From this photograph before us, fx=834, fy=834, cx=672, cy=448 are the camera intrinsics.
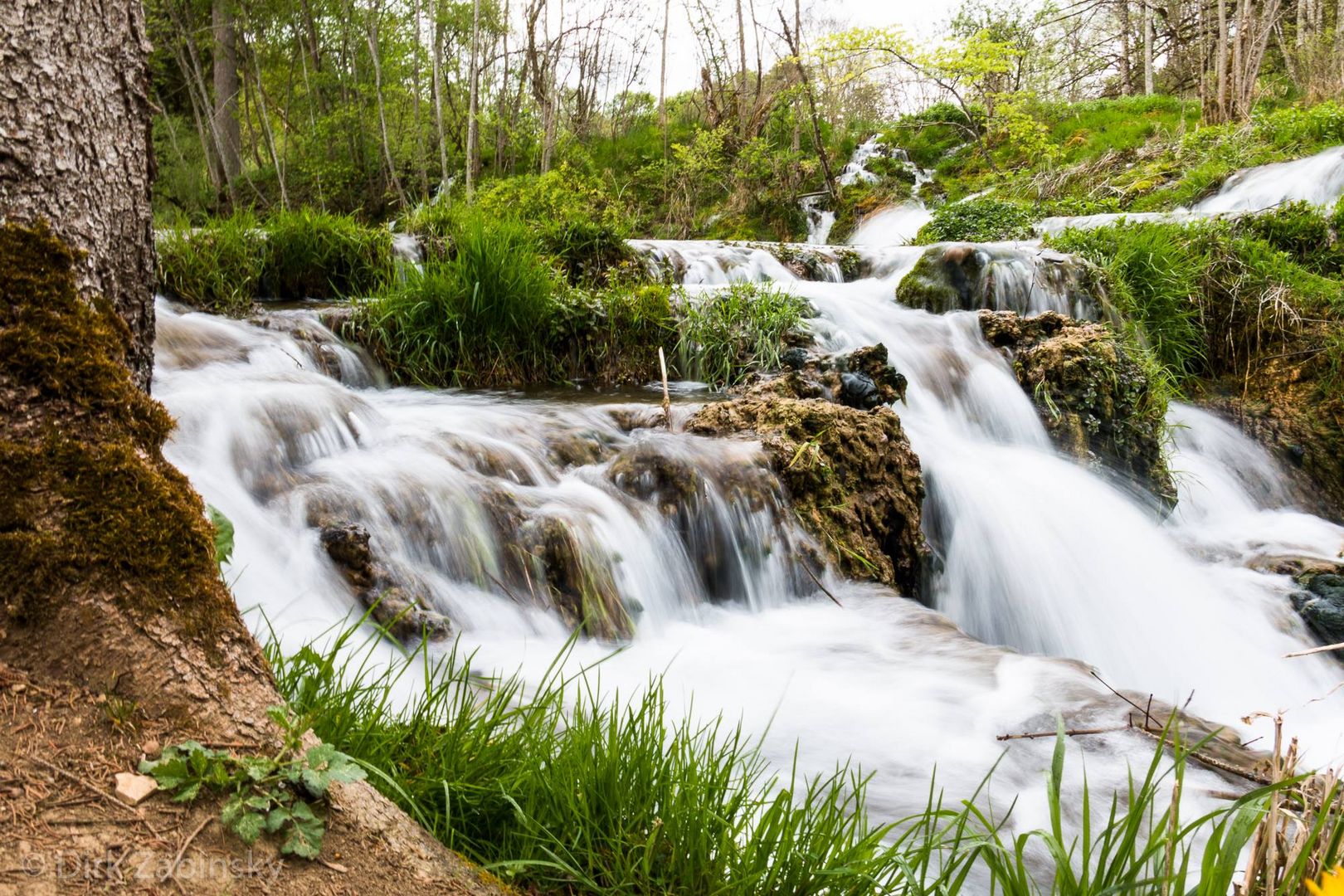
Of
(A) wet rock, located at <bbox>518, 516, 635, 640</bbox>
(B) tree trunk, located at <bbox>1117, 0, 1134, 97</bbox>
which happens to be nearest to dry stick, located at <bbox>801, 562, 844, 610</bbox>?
(A) wet rock, located at <bbox>518, 516, 635, 640</bbox>

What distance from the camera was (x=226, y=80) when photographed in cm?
1648

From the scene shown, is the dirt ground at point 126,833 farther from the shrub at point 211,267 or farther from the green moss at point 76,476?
the shrub at point 211,267

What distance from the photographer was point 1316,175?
10531 millimetres

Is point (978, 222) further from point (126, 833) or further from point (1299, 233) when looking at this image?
point (126, 833)

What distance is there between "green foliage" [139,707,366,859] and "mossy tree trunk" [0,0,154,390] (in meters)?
1.01

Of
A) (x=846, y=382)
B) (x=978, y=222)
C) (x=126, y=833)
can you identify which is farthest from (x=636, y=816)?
(x=978, y=222)

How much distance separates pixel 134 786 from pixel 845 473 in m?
3.74

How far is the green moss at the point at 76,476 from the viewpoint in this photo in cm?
149

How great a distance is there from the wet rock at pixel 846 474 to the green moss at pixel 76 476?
312 cm

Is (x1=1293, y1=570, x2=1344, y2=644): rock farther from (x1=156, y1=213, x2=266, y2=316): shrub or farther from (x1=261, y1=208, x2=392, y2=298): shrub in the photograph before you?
(x1=156, y1=213, x2=266, y2=316): shrub

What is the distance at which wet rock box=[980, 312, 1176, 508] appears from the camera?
6148mm

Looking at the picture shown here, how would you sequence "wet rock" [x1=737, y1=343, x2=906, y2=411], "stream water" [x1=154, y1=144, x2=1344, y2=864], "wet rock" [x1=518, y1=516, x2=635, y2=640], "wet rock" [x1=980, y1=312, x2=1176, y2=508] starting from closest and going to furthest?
1. "stream water" [x1=154, y1=144, x2=1344, y2=864]
2. "wet rock" [x1=518, y1=516, x2=635, y2=640]
3. "wet rock" [x1=737, y1=343, x2=906, y2=411]
4. "wet rock" [x1=980, y1=312, x2=1176, y2=508]

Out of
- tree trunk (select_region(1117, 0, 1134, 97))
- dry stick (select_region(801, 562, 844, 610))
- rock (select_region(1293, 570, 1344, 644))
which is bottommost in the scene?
rock (select_region(1293, 570, 1344, 644))

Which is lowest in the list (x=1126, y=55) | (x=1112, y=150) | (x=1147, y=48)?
(x=1112, y=150)
